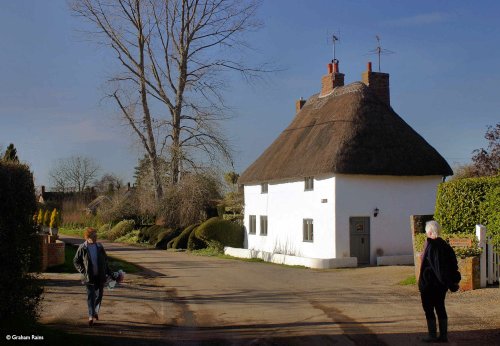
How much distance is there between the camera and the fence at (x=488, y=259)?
45.7 feet

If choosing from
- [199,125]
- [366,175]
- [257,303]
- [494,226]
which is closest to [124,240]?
[199,125]

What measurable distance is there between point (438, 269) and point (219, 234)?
83.5ft

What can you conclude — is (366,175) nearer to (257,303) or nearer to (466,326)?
(257,303)

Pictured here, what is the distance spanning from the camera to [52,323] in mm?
9781

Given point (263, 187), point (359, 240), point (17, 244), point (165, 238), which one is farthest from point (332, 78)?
point (17, 244)

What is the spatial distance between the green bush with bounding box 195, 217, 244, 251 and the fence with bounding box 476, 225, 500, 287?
20441 millimetres

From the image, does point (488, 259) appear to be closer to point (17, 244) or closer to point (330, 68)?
point (17, 244)

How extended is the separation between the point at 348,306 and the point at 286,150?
61.3ft

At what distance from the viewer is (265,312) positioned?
38.0 ft

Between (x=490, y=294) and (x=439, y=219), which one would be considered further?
(x=439, y=219)

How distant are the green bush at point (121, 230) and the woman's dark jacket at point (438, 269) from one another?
127 ft

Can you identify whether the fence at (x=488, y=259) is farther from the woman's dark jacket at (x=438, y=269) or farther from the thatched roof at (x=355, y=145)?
the thatched roof at (x=355, y=145)

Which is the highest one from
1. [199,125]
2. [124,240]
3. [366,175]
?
[199,125]

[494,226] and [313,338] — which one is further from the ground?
[494,226]
